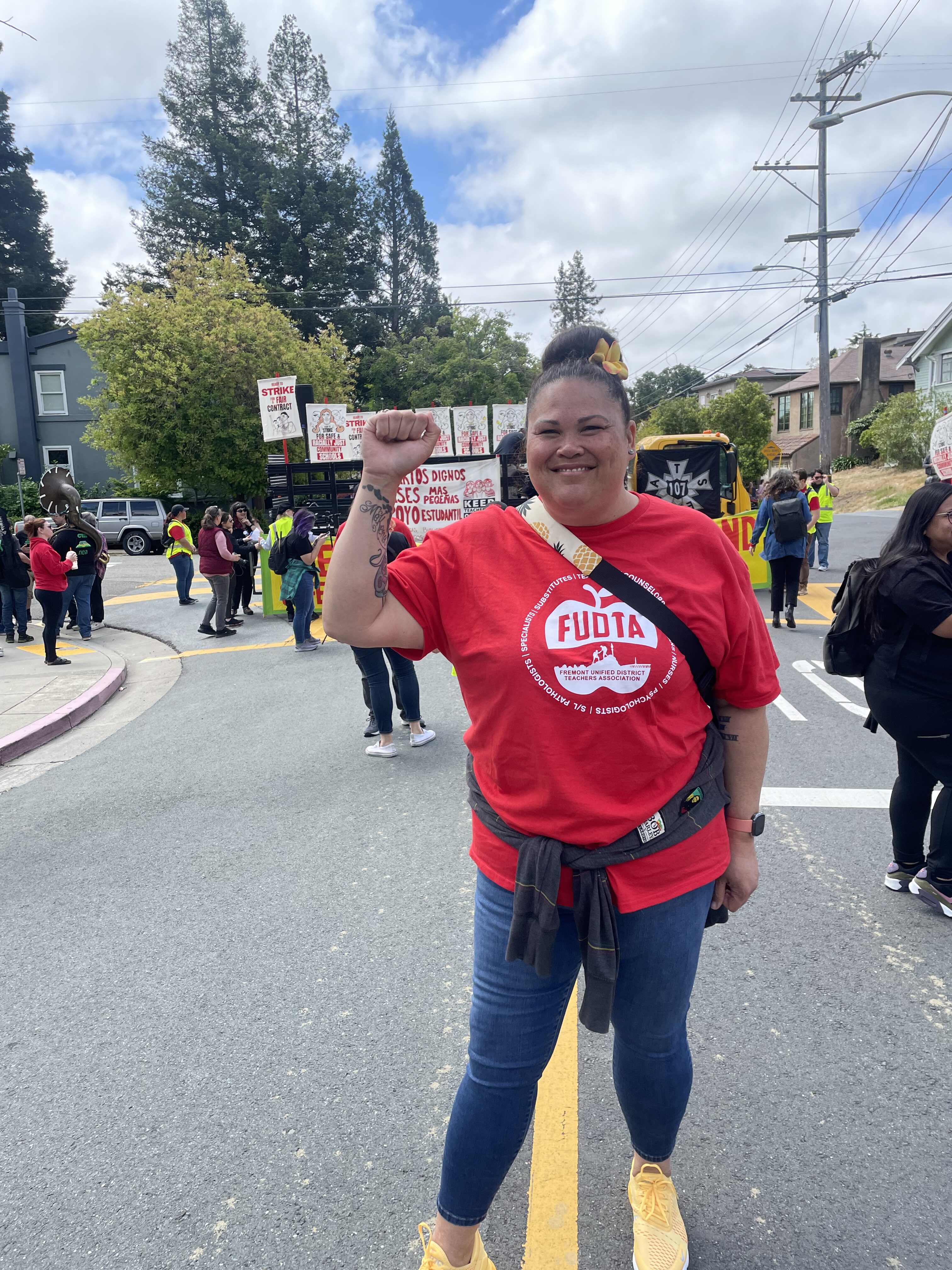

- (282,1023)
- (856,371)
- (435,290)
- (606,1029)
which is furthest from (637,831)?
(856,371)

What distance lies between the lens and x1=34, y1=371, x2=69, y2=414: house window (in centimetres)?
3312

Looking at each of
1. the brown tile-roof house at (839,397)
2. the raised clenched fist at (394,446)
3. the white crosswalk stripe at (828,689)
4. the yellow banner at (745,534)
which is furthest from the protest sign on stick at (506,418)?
the brown tile-roof house at (839,397)

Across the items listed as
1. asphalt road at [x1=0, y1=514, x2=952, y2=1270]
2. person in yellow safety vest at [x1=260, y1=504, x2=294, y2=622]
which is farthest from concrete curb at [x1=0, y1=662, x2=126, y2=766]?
person in yellow safety vest at [x1=260, y1=504, x2=294, y2=622]

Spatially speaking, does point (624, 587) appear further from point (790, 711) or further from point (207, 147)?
point (207, 147)

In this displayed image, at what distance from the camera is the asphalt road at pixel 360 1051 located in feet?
6.96

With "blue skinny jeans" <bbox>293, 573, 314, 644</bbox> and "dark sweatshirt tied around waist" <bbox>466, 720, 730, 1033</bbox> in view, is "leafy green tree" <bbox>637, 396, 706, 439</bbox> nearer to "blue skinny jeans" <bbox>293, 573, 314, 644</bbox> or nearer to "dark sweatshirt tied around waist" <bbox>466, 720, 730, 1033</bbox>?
"blue skinny jeans" <bbox>293, 573, 314, 644</bbox>

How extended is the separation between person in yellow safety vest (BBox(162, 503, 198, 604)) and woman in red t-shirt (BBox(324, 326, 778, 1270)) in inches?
502

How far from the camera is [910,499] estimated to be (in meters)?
3.38

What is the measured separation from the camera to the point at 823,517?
14742mm

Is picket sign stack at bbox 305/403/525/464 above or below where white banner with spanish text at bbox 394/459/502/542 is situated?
above

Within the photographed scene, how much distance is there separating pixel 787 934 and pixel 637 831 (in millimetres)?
2178

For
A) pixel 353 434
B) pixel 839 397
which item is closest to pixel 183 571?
pixel 353 434

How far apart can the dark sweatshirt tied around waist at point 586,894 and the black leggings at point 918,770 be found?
2096 mm

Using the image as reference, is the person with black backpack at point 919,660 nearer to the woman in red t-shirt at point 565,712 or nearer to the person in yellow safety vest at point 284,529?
the woman in red t-shirt at point 565,712
